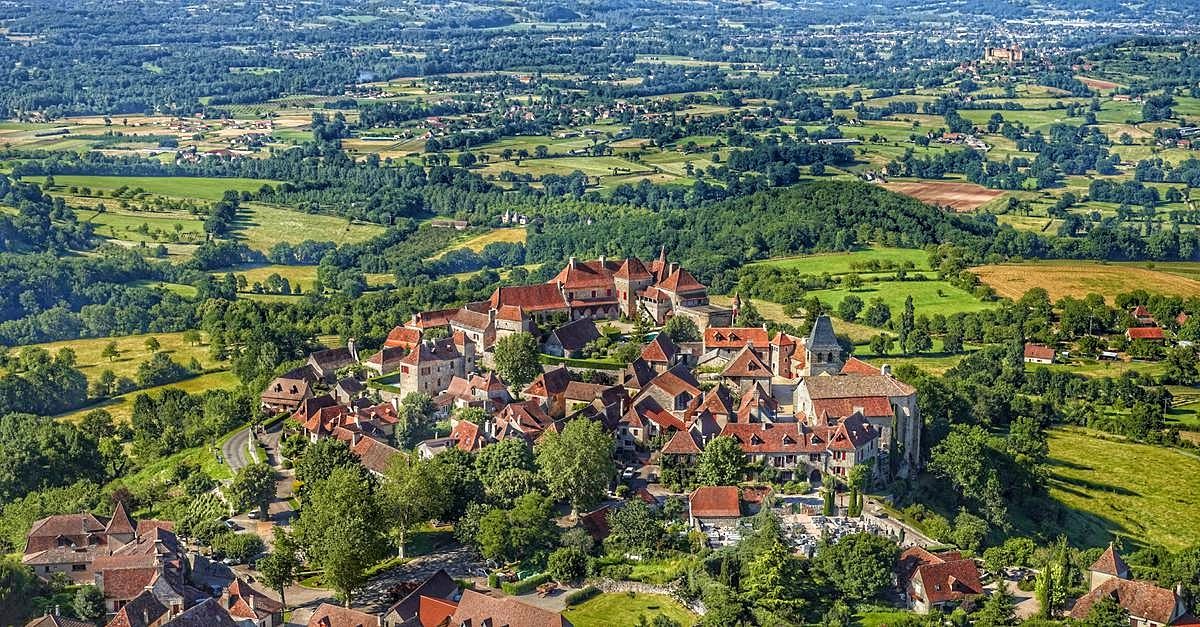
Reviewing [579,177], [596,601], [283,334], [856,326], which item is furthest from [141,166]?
[596,601]

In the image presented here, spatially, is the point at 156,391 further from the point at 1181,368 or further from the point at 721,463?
the point at 1181,368

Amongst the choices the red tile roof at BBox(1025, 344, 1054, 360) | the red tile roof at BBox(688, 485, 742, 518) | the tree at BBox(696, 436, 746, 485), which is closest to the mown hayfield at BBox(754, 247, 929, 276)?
the red tile roof at BBox(1025, 344, 1054, 360)

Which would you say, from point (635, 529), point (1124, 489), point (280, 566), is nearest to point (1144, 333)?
point (1124, 489)

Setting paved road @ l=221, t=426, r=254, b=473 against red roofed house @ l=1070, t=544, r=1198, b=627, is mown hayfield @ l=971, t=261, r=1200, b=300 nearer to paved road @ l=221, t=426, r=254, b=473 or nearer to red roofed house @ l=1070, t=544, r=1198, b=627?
red roofed house @ l=1070, t=544, r=1198, b=627

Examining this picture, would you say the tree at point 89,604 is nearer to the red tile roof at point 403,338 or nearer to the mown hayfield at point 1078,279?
the red tile roof at point 403,338

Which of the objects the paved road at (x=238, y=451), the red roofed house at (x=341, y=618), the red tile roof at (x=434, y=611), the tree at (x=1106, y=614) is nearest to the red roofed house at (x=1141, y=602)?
the tree at (x=1106, y=614)
